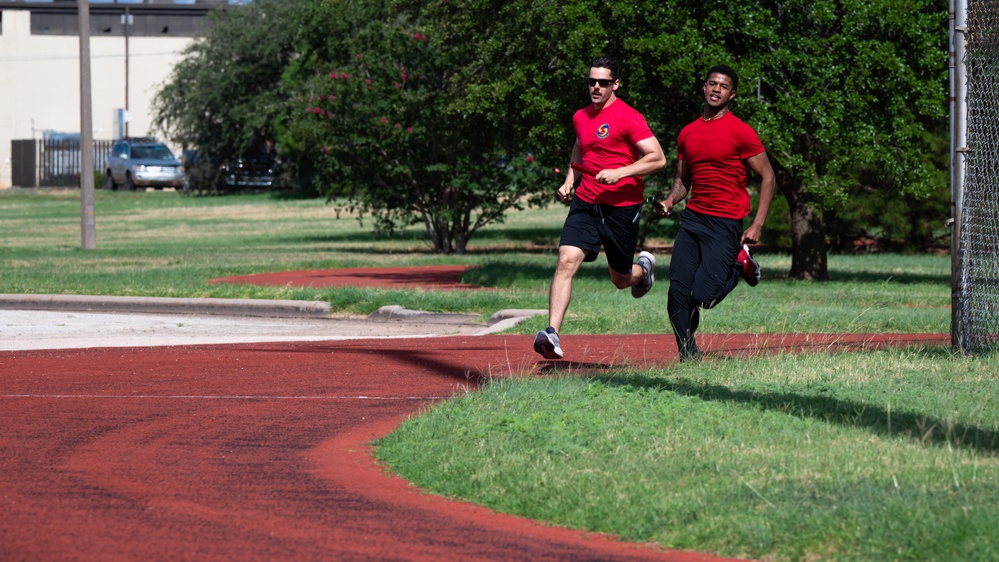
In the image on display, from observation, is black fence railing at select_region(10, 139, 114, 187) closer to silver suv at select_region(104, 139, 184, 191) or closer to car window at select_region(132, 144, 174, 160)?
silver suv at select_region(104, 139, 184, 191)

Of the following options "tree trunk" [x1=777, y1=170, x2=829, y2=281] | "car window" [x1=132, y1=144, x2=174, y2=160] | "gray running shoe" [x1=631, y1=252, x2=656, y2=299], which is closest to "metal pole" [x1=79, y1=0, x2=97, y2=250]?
"tree trunk" [x1=777, y1=170, x2=829, y2=281]

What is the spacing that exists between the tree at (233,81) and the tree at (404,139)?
23452mm

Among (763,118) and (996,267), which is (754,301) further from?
(996,267)

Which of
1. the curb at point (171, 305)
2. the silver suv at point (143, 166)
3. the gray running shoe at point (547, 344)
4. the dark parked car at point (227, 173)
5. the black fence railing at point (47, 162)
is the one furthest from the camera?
the black fence railing at point (47, 162)

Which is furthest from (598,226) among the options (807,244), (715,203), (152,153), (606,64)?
(152,153)

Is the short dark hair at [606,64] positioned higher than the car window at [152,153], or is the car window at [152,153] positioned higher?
the car window at [152,153]

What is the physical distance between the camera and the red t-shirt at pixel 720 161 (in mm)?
8758

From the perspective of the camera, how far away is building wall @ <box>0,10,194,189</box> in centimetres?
7238

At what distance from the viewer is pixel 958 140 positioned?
938 cm

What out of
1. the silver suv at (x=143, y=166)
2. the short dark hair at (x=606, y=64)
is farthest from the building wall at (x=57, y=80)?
the short dark hair at (x=606, y=64)

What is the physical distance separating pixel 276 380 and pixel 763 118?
28.4ft

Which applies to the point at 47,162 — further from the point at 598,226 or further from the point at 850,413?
the point at 850,413

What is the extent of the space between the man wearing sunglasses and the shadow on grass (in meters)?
1.03

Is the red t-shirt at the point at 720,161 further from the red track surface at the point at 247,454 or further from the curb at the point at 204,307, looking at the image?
the curb at the point at 204,307
